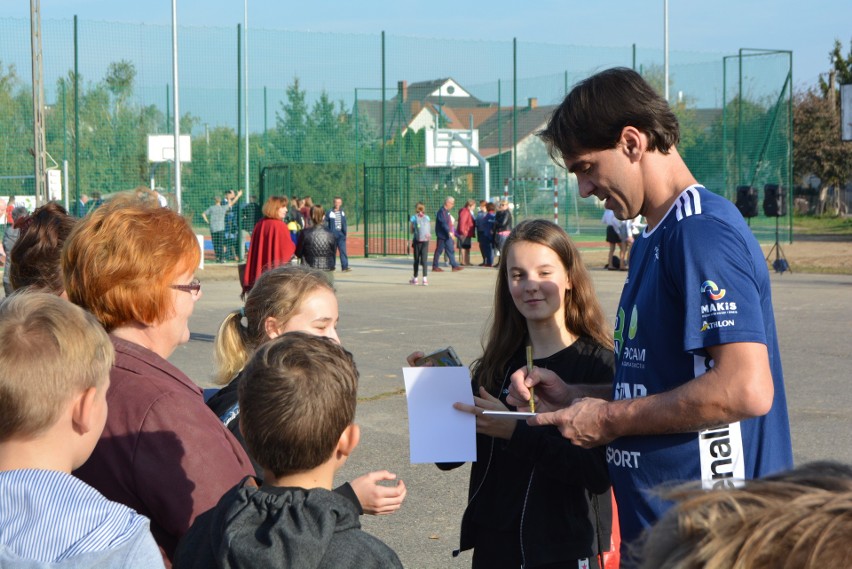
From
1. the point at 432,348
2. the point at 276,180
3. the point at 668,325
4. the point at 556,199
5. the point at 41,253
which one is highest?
the point at 276,180

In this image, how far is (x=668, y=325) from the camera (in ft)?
7.74

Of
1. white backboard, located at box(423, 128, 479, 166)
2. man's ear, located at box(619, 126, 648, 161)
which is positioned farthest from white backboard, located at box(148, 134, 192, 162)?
man's ear, located at box(619, 126, 648, 161)

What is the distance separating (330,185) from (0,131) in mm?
9666

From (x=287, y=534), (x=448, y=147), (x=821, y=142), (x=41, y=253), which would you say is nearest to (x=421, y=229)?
(x=448, y=147)

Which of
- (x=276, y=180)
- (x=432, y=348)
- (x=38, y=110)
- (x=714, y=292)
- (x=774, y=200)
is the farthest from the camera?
(x=276, y=180)

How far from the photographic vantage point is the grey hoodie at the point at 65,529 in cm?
174

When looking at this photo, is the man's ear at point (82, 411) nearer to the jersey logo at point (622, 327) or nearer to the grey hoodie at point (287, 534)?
the grey hoodie at point (287, 534)

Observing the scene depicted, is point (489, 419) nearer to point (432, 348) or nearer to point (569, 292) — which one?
point (569, 292)

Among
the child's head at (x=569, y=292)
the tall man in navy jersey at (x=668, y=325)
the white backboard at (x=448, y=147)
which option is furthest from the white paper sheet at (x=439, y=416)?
the white backboard at (x=448, y=147)

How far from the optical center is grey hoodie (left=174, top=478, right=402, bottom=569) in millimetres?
1889

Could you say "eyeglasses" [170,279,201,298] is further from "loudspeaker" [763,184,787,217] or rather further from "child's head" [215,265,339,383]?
"loudspeaker" [763,184,787,217]

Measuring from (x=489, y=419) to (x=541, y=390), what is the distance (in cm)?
19

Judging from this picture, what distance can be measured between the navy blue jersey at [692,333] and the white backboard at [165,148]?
24260mm

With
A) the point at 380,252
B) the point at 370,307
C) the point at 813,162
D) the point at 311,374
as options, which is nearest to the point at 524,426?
the point at 311,374
